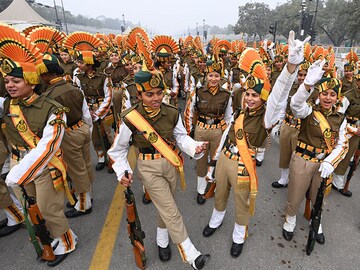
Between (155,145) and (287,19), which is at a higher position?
(287,19)

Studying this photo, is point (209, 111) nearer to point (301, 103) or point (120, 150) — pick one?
point (301, 103)

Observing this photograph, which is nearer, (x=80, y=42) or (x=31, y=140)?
(x=31, y=140)

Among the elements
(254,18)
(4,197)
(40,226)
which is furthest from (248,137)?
(254,18)

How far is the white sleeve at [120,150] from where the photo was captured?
2.77 m

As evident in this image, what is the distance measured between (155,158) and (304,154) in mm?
2021

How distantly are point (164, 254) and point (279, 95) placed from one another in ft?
7.75

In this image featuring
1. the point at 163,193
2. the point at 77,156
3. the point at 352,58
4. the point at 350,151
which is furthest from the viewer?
the point at 352,58

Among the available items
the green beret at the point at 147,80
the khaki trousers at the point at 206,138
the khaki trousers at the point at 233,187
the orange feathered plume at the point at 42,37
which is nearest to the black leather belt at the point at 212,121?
the khaki trousers at the point at 206,138

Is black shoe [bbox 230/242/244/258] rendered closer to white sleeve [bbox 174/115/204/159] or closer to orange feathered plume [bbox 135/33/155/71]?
white sleeve [bbox 174/115/204/159]

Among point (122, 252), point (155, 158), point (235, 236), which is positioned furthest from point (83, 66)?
point (235, 236)

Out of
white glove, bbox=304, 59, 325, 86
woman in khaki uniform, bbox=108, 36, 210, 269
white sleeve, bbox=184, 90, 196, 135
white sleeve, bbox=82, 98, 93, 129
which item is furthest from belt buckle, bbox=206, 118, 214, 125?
white sleeve, bbox=82, 98, 93, 129

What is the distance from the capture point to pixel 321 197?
122 inches

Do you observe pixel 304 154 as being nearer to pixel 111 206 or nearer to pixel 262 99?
pixel 262 99

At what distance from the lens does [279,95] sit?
2.47 meters
